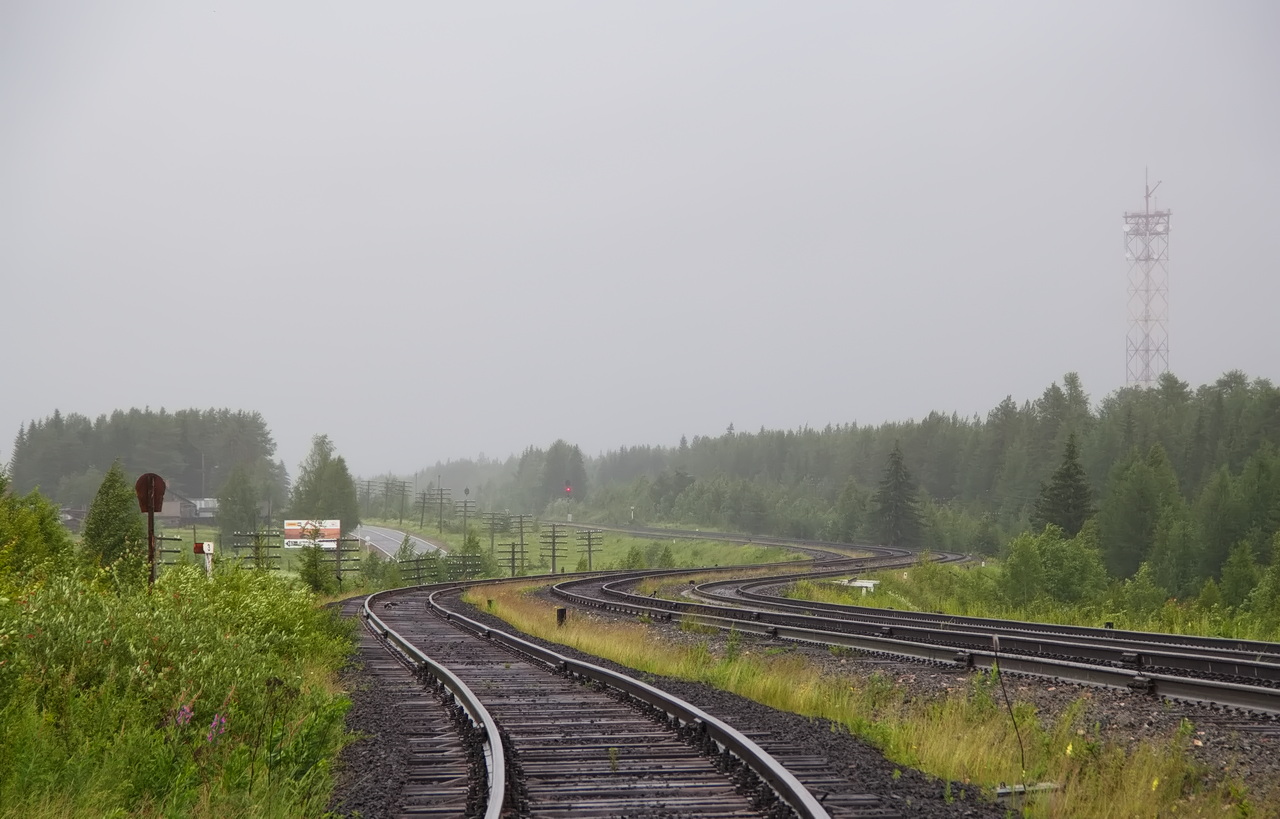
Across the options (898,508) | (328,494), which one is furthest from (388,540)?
(898,508)

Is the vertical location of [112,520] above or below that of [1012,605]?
above

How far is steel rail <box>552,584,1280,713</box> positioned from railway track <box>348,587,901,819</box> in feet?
17.3

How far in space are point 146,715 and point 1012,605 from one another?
43.1 meters

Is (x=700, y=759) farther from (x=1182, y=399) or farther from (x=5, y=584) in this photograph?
(x=1182, y=399)

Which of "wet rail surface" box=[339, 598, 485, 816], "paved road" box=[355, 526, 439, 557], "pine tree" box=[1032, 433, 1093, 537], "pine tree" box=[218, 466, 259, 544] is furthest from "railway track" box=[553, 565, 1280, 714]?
"pine tree" box=[218, 466, 259, 544]

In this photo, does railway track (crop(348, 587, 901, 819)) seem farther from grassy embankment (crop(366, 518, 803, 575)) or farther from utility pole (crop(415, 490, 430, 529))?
utility pole (crop(415, 490, 430, 529))

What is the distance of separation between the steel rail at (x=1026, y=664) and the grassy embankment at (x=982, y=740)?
1023 millimetres

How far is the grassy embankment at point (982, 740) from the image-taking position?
26.3 ft

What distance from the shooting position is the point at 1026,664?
1497 centimetres

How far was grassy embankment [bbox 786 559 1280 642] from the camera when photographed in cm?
2317

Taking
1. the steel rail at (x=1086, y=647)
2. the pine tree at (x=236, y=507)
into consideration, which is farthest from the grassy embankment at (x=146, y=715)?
the pine tree at (x=236, y=507)

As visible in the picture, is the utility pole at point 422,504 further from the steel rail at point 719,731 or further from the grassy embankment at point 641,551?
the steel rail at point 719,731

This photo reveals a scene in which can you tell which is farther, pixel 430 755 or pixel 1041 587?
pixel 1041 587

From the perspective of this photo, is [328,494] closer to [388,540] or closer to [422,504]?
[388,540]
